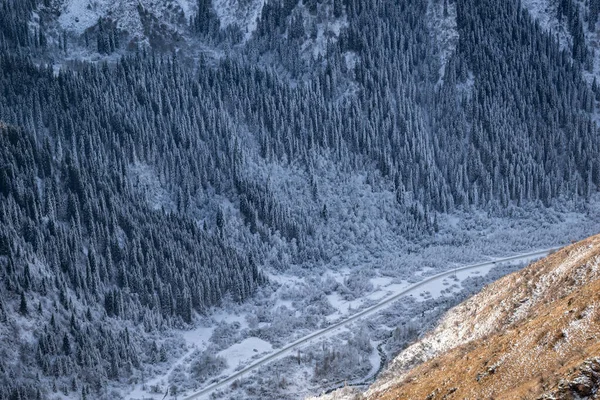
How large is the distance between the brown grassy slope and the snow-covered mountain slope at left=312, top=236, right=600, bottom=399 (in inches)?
4.0

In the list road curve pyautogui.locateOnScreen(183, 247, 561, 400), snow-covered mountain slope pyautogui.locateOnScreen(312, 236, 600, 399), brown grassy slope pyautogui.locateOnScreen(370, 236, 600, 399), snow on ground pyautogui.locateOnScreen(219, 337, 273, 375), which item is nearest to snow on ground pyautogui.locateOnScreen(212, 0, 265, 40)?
road curve pyautogui.locateOnScreen(183, 247, 561, 400)

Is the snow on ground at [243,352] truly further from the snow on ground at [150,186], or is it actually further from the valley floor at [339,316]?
the snow on ground at [150,186]

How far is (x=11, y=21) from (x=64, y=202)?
6170 cm

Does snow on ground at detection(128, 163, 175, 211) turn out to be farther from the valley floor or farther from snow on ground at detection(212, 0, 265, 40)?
snow on ground at detection(212, 0, 265, 40)

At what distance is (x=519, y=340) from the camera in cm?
6066

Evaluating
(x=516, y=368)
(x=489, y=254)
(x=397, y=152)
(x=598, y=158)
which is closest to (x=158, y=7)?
(x=397, y=152)

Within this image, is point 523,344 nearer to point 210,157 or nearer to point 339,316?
point 339,316

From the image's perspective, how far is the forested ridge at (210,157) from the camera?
121250 mm

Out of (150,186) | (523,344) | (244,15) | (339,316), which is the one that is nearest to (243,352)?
(339,316)

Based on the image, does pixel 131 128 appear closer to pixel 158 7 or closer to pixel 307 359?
pixel 158 7

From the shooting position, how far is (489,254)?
522 ft

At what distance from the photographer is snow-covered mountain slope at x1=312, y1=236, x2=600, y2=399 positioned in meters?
49.8

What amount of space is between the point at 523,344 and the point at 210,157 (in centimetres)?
11353

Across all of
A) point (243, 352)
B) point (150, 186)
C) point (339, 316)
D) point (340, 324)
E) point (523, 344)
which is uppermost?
point (523, 344)
